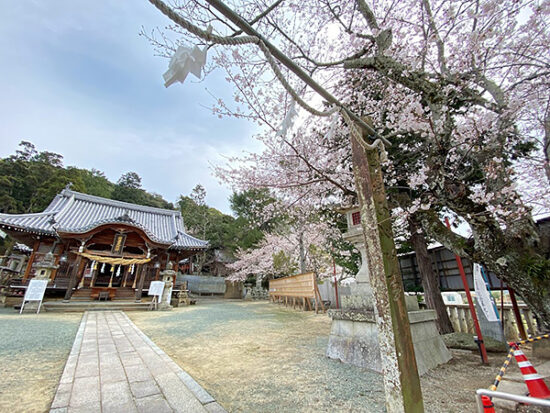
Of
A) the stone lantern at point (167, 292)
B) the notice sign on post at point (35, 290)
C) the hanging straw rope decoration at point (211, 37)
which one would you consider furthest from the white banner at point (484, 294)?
the notice sign on post at point (35, 290)

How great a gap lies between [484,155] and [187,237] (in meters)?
15.2

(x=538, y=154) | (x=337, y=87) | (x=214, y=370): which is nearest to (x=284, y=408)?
(x=214, y=370)

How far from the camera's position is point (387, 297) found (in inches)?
73.7

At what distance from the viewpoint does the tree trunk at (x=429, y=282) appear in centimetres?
609

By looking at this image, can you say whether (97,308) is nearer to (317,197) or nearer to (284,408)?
(317,197)

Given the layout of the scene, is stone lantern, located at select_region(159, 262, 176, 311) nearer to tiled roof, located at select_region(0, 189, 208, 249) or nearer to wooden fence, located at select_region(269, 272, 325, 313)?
tiled roof, located at select_region(0, 189, 208, 249)

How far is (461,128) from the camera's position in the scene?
4961 millimetres

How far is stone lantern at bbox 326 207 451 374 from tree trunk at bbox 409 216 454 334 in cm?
271

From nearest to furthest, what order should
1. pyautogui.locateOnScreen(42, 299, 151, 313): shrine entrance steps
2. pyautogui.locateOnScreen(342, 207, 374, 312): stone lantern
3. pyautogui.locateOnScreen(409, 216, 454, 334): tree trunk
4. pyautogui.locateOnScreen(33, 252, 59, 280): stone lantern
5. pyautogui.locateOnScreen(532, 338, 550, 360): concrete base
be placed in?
pyautogui.locateOnScreen(342, 207, 374, 312): stone lantern
pyautogui.locateOnScreen(532, 338, 550, 360): concrete base
pyautogui.locateOnScreen(409, 216, 454, 334): tree trunk
pyautogui.locateOnScreen(33, 252, 59, 280): stone lantern
pyautogui.locateOnScreen(42, 299, 151, 313): shrine entrance steps

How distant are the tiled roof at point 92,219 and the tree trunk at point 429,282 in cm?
1147

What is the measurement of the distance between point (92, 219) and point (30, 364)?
1326cm

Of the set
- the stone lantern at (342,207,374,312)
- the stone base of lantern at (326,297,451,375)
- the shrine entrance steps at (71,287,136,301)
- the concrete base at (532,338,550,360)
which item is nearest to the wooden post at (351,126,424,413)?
the stone lantern at (342,207,374,312)

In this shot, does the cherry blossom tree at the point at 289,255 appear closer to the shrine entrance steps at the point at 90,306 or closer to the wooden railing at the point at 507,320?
the wooden railing at the point at 507,320

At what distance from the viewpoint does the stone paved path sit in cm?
203
